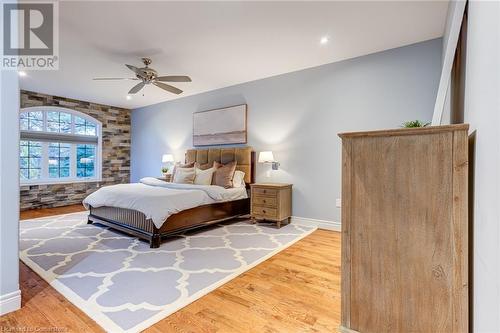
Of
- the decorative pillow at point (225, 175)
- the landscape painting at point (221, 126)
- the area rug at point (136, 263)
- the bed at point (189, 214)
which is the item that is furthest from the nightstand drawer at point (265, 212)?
the landscape painting at point (221, 126)

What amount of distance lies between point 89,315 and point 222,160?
3.63 meters

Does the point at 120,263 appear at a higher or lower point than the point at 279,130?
lower

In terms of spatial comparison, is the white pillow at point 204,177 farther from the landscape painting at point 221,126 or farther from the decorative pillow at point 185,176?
the landscape painting at point 221,126

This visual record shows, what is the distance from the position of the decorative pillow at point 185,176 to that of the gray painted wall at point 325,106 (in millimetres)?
1254

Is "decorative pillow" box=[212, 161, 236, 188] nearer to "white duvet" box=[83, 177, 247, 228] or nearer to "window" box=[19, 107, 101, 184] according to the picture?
"white duvet" box=[83, 177, 247, 228]

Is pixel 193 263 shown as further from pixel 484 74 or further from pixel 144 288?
pixel 484 74

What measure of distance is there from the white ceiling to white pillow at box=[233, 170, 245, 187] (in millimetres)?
1802

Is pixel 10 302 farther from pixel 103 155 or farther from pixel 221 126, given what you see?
pixel 103 155

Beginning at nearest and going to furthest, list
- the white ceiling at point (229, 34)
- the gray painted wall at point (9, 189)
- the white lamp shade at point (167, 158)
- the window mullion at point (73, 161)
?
the gray painted wall at point (9, 189) < the white ceiling at point (229, 34) < the white lamp shade at point (167, 158) < the window mullion at point (73, 161)

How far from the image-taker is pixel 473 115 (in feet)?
4.04

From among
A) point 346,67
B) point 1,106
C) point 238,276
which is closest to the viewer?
point 1,106

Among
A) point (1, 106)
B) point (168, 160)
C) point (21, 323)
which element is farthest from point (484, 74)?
point (168, 160)

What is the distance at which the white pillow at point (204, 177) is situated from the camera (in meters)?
4.56

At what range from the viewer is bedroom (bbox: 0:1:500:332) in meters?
1.47
